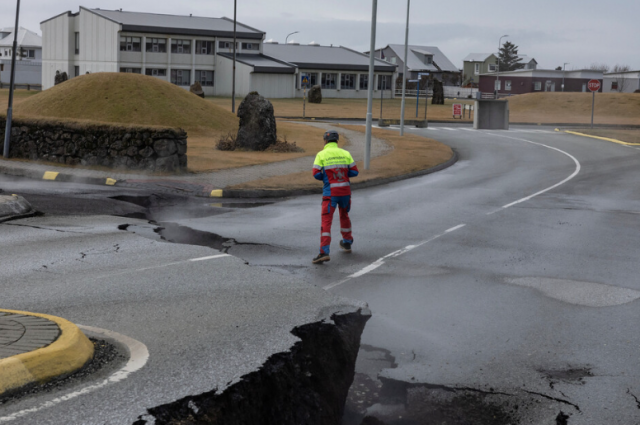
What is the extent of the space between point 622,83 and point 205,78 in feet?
203

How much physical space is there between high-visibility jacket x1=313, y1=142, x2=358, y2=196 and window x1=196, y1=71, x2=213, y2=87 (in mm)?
64531

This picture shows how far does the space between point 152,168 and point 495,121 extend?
3134 centimetres

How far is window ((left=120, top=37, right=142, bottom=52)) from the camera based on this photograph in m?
66.8

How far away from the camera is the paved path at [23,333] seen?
5.19 meters

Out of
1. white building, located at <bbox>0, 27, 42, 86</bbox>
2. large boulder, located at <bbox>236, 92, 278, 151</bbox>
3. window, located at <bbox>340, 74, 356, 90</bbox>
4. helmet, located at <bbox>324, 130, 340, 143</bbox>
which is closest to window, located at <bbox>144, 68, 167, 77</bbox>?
white building, located at <bbox>0, 27, 42, 86</bbox>

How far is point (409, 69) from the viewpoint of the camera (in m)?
102

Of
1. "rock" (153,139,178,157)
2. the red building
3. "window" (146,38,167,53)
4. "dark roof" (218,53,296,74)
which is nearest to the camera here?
"rock" (153,139,178,157)

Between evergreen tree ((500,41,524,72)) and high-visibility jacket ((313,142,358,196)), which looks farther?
evergreen tree ((500,41,524,72))

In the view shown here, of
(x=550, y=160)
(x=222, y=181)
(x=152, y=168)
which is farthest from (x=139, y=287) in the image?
(x=550, y=160)

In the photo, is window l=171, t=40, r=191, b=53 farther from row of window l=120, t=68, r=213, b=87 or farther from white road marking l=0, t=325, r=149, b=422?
white road marking l=0, t=325, r=149, b=422

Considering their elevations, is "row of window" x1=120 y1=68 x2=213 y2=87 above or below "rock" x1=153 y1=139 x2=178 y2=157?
above

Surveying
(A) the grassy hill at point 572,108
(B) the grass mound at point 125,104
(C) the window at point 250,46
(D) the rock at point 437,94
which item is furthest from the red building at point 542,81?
(B) the grass mound at point 125,104

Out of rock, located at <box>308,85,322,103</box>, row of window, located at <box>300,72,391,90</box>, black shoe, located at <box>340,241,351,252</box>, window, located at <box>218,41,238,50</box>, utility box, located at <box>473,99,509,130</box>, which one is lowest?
black shoe, located at <box>340,241,351,252</box>

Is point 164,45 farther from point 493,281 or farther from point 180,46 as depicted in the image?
point 493,281
